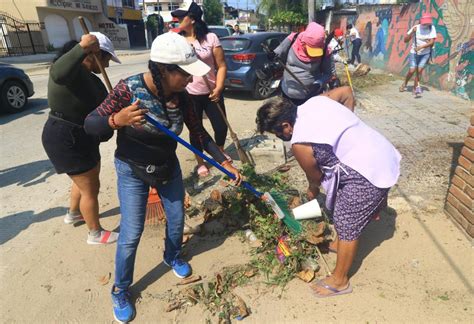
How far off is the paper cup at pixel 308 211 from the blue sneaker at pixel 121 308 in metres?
1.46

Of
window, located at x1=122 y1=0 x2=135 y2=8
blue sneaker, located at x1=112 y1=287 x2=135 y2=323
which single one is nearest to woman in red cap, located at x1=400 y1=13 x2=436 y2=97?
blue sneaker, located at x1=112 y1=287 x2=135 y2=323

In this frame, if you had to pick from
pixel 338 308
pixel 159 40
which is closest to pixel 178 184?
pixel 159 40

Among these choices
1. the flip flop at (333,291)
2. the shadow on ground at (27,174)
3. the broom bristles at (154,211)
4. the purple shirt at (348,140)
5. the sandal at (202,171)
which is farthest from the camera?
the shadow on ground at (27,174)

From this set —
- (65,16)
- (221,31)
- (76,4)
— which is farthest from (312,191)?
(76,4)

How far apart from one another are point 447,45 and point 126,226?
8.79m

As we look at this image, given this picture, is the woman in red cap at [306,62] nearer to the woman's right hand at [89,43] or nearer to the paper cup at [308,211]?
the paper cup at [308,211]

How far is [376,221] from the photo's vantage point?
10.4 ft

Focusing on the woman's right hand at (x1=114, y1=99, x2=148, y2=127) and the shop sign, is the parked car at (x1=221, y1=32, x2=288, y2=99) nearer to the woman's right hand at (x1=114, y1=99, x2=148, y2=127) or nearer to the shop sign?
the woman's right hand at (x1=114, y1=99, x2=148, y2=127)

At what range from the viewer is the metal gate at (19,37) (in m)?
21.5

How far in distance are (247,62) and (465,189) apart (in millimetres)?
6010

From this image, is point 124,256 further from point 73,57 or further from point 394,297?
point 394,297

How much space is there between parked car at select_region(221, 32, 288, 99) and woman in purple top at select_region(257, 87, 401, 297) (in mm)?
5964

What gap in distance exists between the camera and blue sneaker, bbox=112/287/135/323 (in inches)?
89.4

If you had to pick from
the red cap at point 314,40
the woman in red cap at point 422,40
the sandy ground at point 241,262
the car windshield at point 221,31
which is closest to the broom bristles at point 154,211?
the sandy ground at point 241,262
